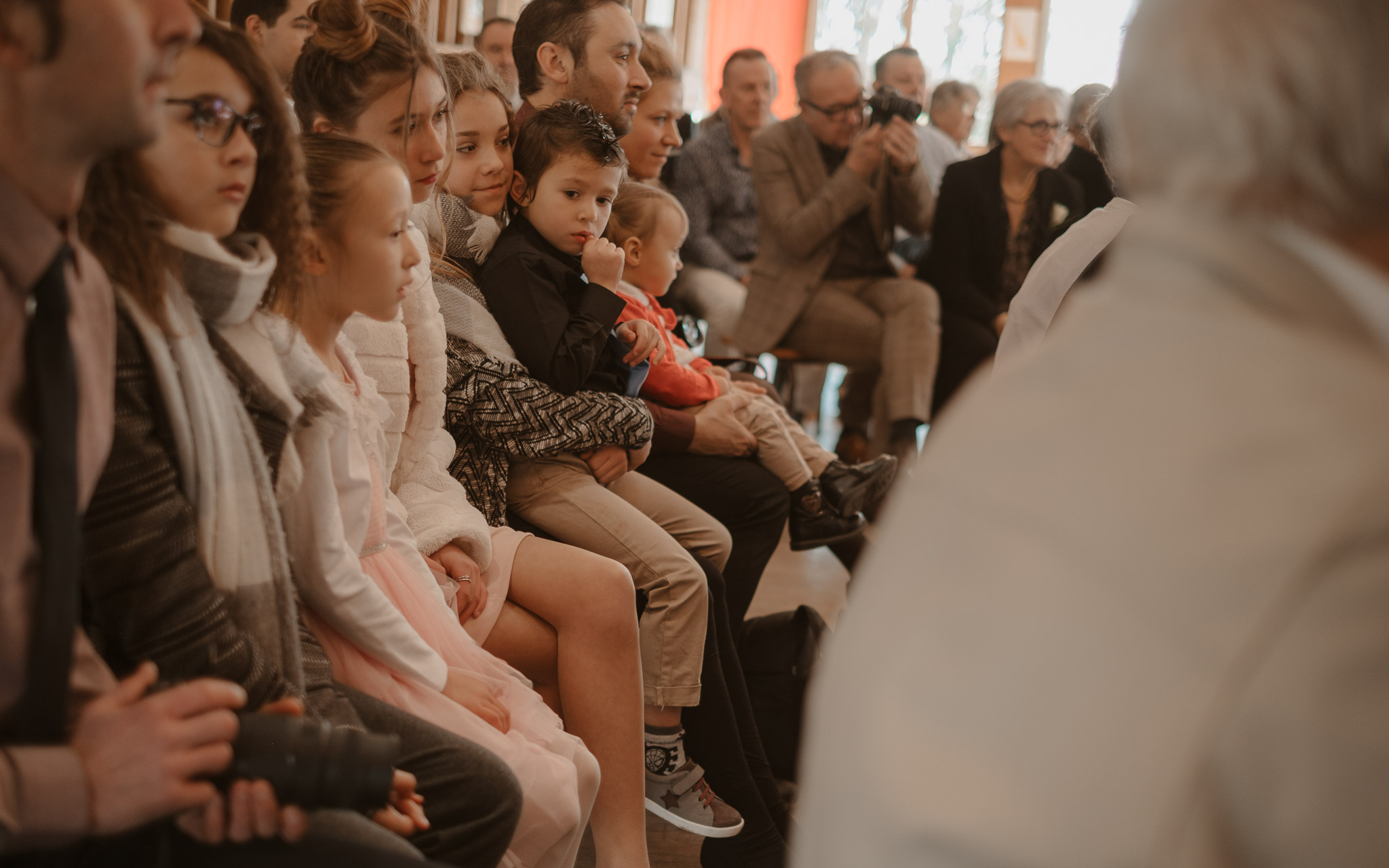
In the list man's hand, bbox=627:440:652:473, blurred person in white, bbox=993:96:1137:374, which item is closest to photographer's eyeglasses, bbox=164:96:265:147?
man's hand, bbox=627:440:652:473

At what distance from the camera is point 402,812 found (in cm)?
108

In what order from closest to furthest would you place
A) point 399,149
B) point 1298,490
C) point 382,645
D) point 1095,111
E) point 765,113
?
point 1298,490, point 382,645, point 399,149, point 1095,111, point 765,113

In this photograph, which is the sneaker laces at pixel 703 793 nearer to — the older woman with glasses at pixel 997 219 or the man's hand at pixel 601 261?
the man's hand at pixel 601 261

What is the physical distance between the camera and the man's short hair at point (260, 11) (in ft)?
7.95

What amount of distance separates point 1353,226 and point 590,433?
57.7 inches

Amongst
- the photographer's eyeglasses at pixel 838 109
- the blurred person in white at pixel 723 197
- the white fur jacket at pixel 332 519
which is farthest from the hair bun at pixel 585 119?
the blurred person in white at pixel 723 197

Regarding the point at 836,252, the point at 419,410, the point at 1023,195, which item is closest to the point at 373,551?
the point at 419,410

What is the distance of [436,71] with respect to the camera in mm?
1759

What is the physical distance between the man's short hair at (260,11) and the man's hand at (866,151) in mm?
2079

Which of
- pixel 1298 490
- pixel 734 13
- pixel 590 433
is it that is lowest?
pixel 590 433

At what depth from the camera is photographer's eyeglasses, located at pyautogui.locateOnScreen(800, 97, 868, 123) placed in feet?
13.4

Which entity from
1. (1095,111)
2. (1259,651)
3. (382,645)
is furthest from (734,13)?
(1259,651)

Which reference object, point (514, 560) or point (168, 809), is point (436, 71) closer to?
point (514, 560)

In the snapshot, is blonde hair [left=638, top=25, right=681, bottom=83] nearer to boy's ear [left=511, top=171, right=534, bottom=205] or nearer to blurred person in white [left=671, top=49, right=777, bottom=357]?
boy's ear [left=511, top=171, right=534, bottom=205]
